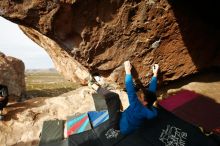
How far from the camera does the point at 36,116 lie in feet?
Result: 33.1

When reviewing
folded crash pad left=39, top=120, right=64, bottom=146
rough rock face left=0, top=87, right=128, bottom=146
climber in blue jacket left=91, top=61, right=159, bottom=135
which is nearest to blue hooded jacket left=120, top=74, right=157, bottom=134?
climber in blue jacket left=91, top=61, right=159, bottom=135

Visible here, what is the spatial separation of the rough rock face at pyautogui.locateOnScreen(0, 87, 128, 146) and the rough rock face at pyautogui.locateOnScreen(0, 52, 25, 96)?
33.4 ft

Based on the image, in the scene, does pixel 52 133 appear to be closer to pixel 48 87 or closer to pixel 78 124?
pixel 78 124

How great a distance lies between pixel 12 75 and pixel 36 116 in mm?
11809

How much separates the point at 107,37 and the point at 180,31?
1432 mm

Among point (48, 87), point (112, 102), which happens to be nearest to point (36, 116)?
point (112, 102)

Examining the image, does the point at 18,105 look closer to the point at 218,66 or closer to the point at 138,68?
the point at 138,68

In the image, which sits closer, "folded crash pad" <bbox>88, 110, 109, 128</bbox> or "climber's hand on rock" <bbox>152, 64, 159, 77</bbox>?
"climber's hand on rock" <bbox>152, 64, 159, 77</bbox>

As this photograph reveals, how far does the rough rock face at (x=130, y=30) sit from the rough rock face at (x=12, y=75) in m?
14.7

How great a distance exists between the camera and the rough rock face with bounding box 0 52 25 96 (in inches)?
794

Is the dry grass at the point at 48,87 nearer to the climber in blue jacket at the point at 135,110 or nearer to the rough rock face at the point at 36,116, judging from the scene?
the rough rock face at the point at 36,116

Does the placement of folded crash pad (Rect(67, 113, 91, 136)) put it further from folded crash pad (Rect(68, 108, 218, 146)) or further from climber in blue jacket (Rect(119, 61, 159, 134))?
climber in blue jacket (Rect(119, 61, 159, 134))

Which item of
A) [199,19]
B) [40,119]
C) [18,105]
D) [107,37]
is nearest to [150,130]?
[107,37]

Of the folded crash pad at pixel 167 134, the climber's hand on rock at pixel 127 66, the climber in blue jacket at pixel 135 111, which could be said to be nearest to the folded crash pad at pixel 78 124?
the folded crash pad at pixel 167 134
